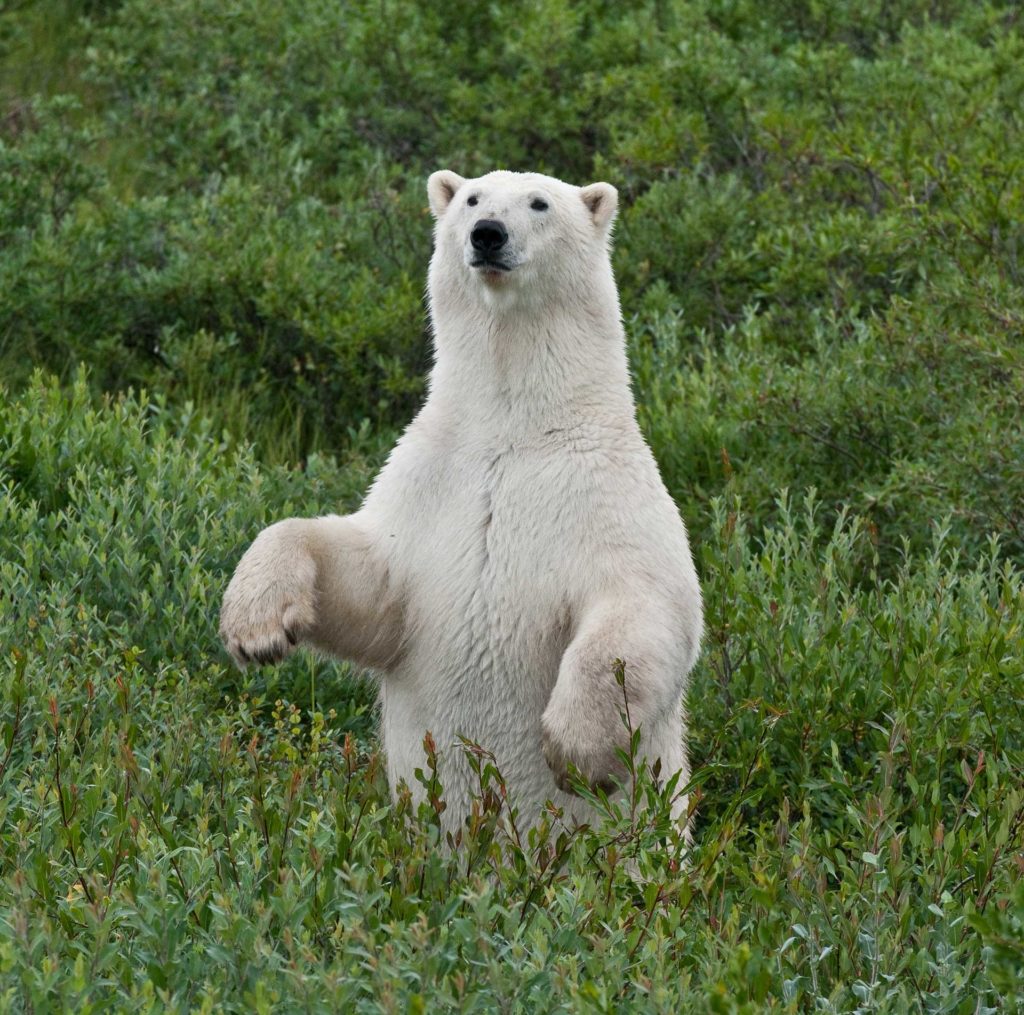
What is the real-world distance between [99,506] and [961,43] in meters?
6.24

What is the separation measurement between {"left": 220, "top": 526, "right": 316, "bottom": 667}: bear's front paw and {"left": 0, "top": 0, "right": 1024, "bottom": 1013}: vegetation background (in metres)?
0.26

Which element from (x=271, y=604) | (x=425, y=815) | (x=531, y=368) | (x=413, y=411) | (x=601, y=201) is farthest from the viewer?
(x=413, y=411)

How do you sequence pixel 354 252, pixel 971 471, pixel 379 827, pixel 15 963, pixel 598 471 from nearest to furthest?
pixel 15 963 → pixel 379 827 → pixel 598 471 → pixel 971 471 → pixel 354 252

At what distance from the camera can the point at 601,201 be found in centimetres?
465

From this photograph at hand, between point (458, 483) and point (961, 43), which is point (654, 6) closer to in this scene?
point (961, 43)

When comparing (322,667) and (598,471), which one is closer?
(598,471)

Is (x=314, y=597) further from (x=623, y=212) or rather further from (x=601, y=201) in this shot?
(x=623, y=212)

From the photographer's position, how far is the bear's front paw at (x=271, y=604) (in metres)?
3.80

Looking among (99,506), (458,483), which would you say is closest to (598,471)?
(458,483)

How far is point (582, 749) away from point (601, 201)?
175 centimetres

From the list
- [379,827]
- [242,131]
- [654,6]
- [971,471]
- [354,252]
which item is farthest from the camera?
[654,6]

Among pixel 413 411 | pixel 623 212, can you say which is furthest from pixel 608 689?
pixel 623 212

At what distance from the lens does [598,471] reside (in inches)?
154

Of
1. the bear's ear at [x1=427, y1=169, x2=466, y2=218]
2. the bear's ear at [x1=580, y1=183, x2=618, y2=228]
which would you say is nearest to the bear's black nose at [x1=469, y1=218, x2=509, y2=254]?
the bear's ear at [x1=580, y1=183, x2=618, y2=228]
